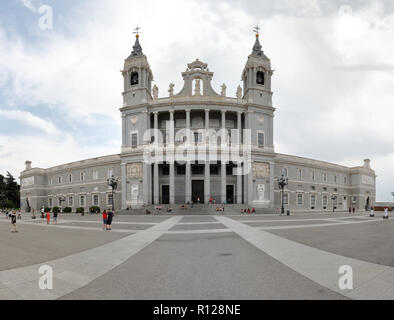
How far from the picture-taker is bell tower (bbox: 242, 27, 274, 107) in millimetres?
43656

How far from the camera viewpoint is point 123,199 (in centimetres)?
4125

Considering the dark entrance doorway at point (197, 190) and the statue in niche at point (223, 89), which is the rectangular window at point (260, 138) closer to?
the statue in niche at point (223, 89)

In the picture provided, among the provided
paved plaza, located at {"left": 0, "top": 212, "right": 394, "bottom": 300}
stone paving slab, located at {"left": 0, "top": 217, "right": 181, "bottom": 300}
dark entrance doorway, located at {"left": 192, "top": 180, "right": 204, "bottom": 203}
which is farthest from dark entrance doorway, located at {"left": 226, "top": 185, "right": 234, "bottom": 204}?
stone paving slab, located at {"left": 0, "top": 217, "right": 181, "bottom": 300}

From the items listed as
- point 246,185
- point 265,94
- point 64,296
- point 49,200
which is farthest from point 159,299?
point 49,200

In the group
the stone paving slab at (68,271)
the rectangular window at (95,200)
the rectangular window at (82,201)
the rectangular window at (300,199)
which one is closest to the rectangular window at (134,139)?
the rectangular window at (95,200)

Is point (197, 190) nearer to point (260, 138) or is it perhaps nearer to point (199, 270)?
point (260, 138)

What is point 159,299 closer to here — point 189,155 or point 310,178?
point 189,155

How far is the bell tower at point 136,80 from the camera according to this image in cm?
4341

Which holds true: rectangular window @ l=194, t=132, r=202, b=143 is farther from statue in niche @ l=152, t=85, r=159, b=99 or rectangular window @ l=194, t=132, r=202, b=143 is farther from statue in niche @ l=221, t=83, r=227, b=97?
statue in niche @ l=152, t=85, r=159, b=99

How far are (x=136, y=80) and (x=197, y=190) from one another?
24864 mm

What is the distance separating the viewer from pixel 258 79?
44875mm

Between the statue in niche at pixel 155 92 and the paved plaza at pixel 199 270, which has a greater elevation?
the statue in niche at pixel 155 92

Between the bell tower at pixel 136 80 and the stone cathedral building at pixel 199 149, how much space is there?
7.3 inches
